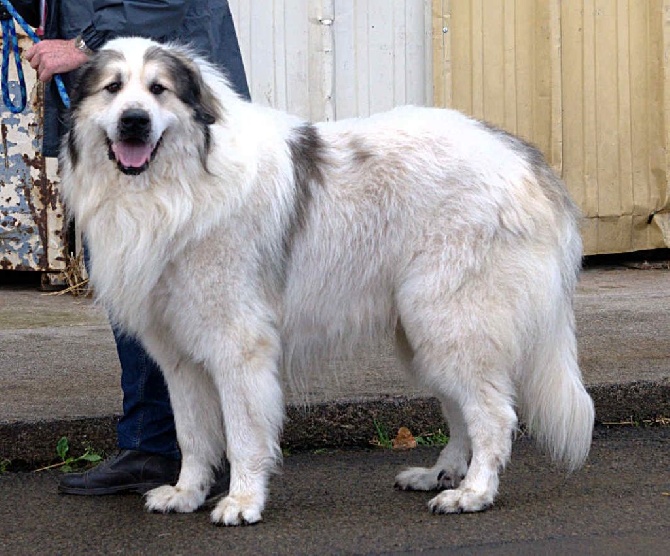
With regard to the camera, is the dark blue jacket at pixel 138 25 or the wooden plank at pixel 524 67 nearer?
the dark blue jacket at pixel 138 25

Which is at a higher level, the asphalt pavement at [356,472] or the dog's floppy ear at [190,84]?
the dog's floppy ear at [190,84]

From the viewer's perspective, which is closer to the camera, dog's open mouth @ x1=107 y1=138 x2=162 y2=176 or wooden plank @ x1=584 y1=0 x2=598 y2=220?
dog's open mouth @ x1=107 y1=138 x2=162 y2=176

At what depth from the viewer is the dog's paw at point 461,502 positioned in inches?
174

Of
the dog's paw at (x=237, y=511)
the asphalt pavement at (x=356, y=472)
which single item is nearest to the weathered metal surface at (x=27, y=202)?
the asphalt pavement at (x=356, y=472)

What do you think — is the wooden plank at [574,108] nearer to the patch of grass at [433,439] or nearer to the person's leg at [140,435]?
the patch of grass at [433,439]

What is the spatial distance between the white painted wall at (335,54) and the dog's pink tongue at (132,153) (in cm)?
416

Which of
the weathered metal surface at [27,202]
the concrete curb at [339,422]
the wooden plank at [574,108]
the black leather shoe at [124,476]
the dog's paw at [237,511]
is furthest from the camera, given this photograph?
the wooden plank at [574,108]

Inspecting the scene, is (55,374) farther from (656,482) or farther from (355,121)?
(656,482)

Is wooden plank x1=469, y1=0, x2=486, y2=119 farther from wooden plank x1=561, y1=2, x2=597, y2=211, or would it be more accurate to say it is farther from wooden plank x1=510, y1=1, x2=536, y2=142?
wooden plank x1=561, y1=2, x2=597, y2=211

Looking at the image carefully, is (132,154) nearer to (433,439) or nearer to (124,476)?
(124,476)

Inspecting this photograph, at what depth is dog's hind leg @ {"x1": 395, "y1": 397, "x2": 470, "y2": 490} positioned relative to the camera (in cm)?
480

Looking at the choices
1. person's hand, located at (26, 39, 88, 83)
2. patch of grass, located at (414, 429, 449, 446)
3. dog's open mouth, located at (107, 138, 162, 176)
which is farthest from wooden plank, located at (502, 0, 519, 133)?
dog's open mouth, located at (107, 138, 162, 176)

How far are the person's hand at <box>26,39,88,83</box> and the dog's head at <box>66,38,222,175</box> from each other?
0.52 feet

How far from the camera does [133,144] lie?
4215 millimetres
